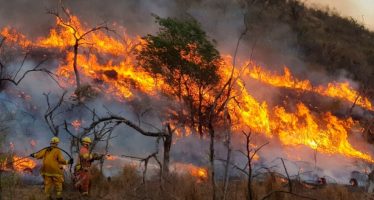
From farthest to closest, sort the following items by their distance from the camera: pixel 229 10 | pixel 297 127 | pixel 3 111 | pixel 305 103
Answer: pixel 229 10
pixel 305 103
pixel 297 127
pixel 3 111

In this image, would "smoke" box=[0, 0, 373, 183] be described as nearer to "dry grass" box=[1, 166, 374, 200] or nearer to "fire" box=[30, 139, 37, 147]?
"fire" box=[30, 139, 37, 147]

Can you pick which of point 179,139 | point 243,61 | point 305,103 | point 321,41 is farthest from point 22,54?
point 321,41

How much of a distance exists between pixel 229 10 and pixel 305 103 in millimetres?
10687

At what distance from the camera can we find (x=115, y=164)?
2150cm

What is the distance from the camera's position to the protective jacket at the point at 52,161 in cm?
1138

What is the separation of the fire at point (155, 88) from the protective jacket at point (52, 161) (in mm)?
17927

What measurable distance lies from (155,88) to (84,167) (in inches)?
774

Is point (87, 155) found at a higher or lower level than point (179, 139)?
lower

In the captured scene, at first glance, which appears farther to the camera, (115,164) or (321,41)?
(321,41)

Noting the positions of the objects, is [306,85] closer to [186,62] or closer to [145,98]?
[145,98]

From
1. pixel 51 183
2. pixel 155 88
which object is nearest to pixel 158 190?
pixel 51 183

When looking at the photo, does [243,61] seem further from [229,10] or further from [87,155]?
[87,155]

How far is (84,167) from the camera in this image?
40.0ft

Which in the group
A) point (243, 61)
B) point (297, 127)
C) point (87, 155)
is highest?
point (243, 61)
